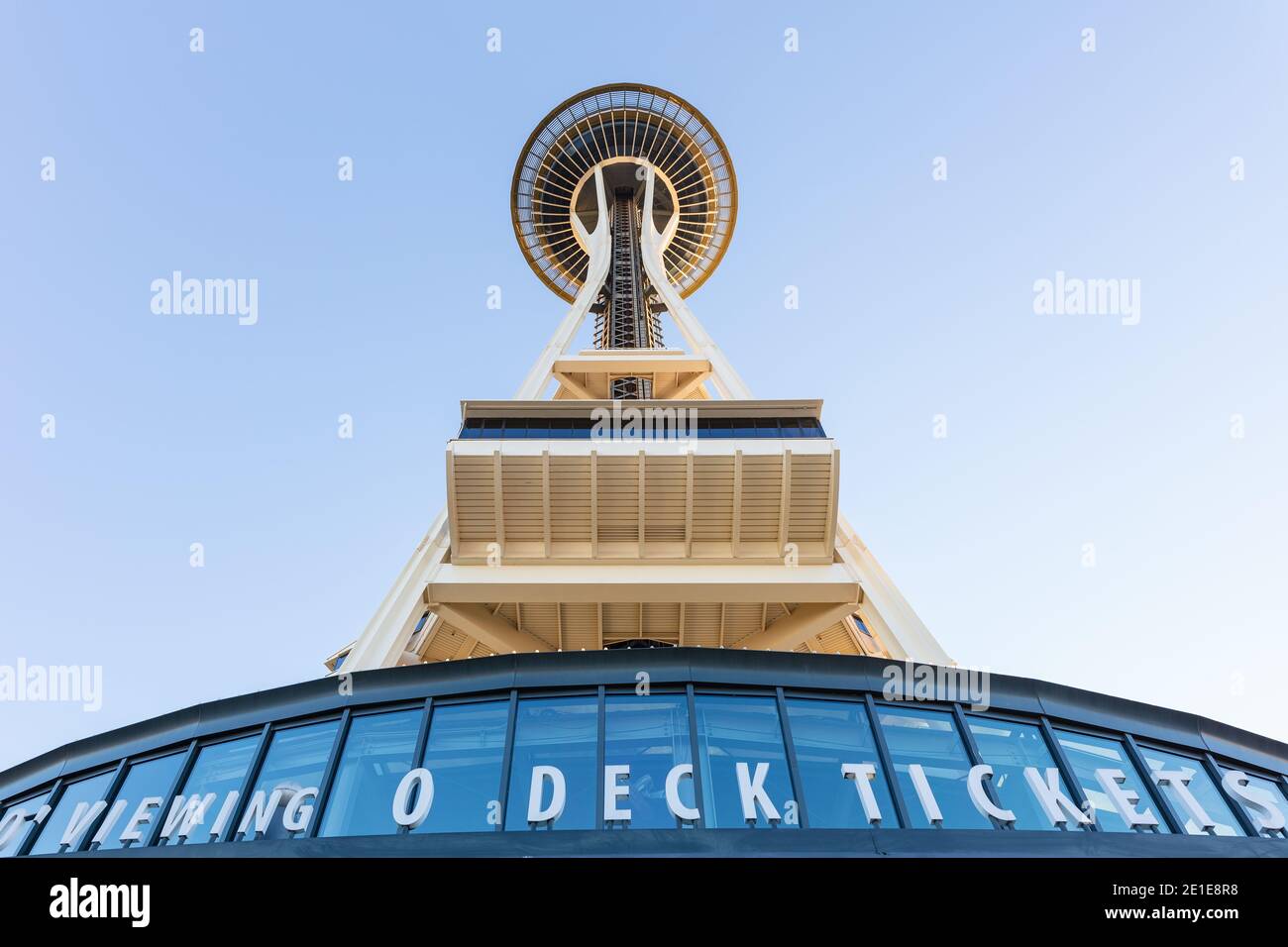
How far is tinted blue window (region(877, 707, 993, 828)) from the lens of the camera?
11.0 m

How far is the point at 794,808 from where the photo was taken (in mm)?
10734

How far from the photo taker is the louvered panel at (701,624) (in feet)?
89.6

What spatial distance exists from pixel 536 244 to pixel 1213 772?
50515 millimetres

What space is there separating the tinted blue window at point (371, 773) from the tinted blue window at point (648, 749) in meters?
2.54

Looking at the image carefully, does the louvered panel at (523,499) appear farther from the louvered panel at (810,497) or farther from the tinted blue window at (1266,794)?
the tinted blue window at (1266,794)

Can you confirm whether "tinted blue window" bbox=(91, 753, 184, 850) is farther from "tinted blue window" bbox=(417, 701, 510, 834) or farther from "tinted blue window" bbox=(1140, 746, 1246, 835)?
"tinted blue window" bbox=(1140, 746, 1246, 835)

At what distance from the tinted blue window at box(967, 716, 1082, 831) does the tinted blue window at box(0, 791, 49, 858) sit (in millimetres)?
12843

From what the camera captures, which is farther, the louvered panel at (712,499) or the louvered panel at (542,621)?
the louvered panel at (542,621)

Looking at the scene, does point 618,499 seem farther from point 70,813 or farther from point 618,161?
point 618,161

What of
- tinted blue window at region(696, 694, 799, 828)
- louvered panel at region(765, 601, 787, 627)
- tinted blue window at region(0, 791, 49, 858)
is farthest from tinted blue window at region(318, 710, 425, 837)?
louvered panel at region(765, 601, 787, 627)

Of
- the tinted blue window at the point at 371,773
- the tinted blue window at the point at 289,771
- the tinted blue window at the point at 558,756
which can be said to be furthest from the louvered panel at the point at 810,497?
the tinted blue window at the point at 289,771

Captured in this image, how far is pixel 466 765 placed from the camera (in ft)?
37.8
